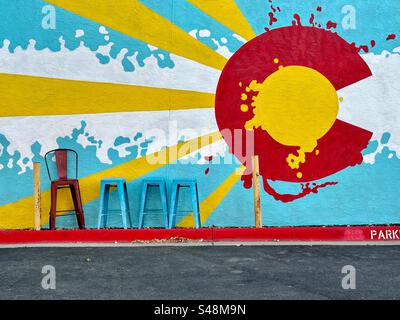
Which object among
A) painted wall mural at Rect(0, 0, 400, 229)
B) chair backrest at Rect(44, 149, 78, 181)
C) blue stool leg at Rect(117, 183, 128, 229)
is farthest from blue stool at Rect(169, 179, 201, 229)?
chair backrest at Rect(44, 149, 78, 181)

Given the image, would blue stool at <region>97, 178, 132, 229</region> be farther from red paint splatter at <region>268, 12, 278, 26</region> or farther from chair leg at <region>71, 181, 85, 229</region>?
red paint splatter at <region>268, 12, 278, 26</region>

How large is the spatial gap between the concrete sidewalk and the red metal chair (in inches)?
43.8

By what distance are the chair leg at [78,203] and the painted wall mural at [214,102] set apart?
287mm

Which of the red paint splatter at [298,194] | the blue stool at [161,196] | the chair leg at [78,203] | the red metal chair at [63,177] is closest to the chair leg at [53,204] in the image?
the red metal chair at [63,177]

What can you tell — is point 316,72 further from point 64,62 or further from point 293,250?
point 64,62

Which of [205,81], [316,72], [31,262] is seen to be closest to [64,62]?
[205,81]

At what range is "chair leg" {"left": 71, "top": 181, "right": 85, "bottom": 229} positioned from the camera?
26.7 ft

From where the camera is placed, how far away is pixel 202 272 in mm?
5684

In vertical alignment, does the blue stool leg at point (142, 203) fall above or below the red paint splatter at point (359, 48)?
Answer: below

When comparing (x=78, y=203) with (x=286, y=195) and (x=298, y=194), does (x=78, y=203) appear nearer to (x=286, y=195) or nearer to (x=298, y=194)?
(x=286, y=195)

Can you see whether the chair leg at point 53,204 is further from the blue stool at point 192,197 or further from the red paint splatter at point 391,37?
the red paint splatter at point 391,37

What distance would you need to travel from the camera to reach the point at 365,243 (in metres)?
7.39

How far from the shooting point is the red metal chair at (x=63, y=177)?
8.02m

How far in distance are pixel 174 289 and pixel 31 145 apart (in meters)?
4.59
